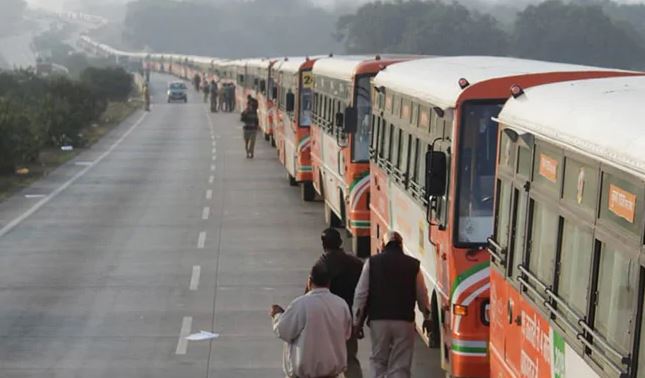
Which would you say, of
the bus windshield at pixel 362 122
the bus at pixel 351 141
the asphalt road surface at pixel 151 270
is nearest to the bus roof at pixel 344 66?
the bus at pixel 351 141

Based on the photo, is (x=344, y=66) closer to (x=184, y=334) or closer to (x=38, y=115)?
(x=184, y=334)

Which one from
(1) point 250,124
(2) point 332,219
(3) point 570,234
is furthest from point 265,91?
(3) point 570,234

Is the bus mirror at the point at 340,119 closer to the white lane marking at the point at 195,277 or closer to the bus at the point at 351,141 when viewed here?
the bus at the point at 351,141

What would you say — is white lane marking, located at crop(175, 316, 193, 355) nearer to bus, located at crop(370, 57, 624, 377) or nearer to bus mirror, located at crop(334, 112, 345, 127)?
bus, located at crop(370, 57, 624, 377)

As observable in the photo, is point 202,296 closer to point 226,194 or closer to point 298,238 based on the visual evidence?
point 298,238

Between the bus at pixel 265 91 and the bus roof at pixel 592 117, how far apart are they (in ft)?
102

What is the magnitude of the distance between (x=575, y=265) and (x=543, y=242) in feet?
Answer: 2.98

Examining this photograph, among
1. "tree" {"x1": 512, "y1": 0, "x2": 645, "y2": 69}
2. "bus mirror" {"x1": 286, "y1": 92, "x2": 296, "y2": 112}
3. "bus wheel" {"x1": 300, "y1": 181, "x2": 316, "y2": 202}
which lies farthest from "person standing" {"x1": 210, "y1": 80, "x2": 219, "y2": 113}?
"tree" {"x1": 512, "y1": 0, "x2": 645, "y2": 69}

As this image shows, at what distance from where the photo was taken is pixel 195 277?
18734 millimetres

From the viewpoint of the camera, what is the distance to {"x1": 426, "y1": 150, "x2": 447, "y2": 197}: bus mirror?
11.1 m

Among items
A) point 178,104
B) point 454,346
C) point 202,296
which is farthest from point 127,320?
point 178,104

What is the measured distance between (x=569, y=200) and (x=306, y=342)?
2401mm

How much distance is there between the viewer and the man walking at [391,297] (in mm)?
10852

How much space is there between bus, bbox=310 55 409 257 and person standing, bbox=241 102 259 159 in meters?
16.3
